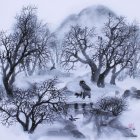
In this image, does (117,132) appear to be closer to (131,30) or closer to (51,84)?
(51,84)

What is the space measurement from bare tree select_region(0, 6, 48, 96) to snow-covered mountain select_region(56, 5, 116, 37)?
28 centimetres

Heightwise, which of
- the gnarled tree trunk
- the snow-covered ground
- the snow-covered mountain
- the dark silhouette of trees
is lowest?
the snow-covered ground

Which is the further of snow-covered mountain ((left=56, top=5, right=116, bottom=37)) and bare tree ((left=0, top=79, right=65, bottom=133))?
snow-covered mountain ((left=56, top=5, right=116, bottom=37))

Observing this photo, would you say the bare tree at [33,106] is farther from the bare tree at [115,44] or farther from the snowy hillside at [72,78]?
the bare tree at [115,44]

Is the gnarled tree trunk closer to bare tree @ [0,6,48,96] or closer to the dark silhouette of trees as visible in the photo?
the dark silhouette of trees

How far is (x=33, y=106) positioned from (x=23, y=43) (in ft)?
2.88

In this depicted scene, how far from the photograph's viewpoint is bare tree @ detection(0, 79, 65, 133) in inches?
167

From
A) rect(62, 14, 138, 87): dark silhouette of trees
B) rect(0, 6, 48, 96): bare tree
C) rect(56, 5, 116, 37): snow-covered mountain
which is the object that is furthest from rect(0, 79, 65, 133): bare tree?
rect(56, 5, 116, 37): snow-covered mountain

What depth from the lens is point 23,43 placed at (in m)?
4.66

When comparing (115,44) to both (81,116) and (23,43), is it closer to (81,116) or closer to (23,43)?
(81,116)

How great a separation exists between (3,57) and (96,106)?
1.33 meters

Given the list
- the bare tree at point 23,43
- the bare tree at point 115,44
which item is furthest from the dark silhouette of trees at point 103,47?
the bare tree at point 23,43

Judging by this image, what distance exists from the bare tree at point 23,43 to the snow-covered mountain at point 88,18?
0.91ft

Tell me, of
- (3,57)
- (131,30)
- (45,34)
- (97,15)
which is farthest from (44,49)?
(131,30)
